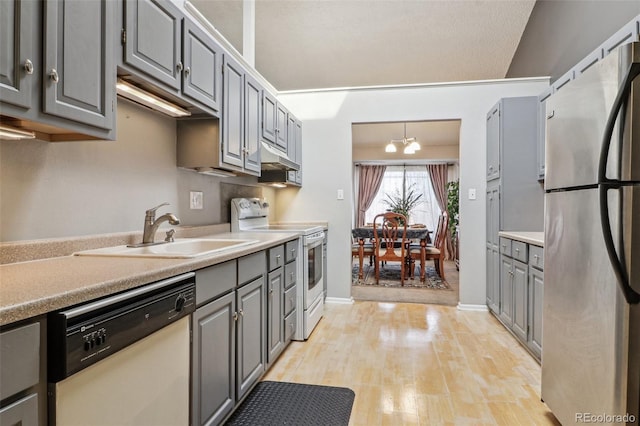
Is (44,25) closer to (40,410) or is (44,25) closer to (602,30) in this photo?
(40,410)

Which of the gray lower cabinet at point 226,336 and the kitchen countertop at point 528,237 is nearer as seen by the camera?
the gray lower cabinet at point 226,336

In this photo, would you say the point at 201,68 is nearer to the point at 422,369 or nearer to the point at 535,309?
the point at 422,369

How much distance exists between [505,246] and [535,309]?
2.49 ft

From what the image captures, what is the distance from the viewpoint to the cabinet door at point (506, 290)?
287 centimetres

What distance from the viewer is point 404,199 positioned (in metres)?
8.48

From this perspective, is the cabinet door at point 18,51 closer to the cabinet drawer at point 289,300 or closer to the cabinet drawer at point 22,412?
the cabinet drawer at point 22,412

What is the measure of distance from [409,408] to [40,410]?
5.46ft

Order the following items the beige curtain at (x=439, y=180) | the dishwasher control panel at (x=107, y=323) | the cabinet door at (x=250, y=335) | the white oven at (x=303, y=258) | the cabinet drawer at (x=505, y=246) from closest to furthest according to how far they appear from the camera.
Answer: the dishwasher control panel at (x=107, y=323)
the cabinet door at (x=250, y=335)
the white oven at (x=303, y=258)
the cabinet drawer at (x=505, y=246)
the beige curtain at (x=439, y=180)

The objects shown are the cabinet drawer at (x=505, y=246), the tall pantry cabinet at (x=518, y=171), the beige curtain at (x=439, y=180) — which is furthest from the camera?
the beige curtain at (x=439, y=180)

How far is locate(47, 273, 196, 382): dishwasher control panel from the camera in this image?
0.77m

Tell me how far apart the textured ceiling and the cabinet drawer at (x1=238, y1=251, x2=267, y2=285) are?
95.6 inches

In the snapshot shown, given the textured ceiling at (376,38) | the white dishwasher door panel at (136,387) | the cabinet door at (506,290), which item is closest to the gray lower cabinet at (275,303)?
Result: the white dishwasher door panel at (136,387)

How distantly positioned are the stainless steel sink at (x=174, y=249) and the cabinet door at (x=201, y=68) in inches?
30.4

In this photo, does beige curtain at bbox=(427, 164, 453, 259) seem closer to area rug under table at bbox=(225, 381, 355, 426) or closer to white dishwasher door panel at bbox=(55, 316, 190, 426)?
area rug under table at bbox=(225, 381, 355, 426)
